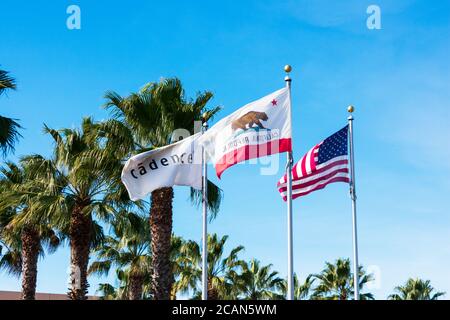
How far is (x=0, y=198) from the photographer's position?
27.6m

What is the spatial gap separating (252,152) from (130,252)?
2582 cm

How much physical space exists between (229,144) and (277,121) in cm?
126

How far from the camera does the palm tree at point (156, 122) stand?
75.4 feet

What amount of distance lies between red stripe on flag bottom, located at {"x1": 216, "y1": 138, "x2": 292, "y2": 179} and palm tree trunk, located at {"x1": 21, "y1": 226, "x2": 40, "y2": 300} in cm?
1945

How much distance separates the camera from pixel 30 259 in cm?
3259

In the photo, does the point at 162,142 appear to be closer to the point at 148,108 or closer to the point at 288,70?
the point at 148,108

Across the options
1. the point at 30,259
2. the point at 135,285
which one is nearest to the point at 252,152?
the point at 30,259

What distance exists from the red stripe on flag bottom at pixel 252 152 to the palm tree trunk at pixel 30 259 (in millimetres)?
19451

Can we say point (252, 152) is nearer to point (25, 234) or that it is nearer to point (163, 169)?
point (163, 169)

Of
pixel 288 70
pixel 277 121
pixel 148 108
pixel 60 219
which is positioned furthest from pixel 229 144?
pixel 60 219

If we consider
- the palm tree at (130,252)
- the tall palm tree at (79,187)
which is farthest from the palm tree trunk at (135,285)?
the tall palm tree at (79,187)

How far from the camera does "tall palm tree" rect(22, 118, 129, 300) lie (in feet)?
79.7

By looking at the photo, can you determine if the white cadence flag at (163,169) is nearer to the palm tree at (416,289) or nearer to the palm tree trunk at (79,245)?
the palm tree trunk at (79,245)
